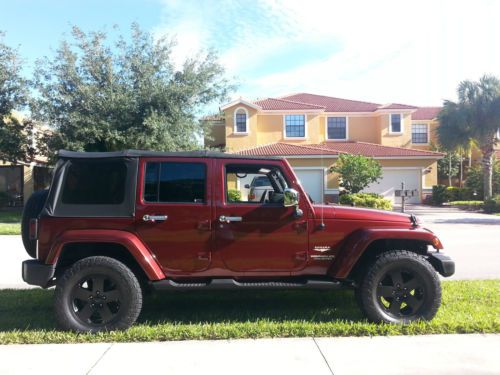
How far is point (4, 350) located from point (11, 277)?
13.2 ft

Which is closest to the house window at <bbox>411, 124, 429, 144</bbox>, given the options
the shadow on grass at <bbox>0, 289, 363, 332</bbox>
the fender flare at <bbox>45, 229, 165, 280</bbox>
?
the shadow on grass at <bbox>0, 289, 363, 332</bbox>

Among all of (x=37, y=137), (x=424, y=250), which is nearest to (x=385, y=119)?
(x=37, y=137)

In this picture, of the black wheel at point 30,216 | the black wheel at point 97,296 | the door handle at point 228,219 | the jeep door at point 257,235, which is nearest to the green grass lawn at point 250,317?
the black wheel at point 97,296

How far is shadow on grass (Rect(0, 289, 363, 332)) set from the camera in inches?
213

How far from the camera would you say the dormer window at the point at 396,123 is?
32875mm

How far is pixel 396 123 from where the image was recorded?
33.0 meters

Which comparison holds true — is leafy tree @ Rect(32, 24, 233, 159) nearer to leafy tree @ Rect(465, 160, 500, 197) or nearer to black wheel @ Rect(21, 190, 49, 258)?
black wheel @ Rect(21, 190, 49, 258)

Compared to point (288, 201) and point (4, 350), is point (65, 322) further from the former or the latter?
point (288, 201)

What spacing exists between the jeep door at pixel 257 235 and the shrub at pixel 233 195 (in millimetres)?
86

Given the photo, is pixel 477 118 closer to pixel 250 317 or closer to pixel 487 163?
pixel 487 163

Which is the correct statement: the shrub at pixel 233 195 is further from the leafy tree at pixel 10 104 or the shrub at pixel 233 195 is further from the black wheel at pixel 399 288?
the leafy tree at pixel 10 104

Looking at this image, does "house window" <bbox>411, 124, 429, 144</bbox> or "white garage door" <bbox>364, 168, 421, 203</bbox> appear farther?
"house window" <bbox>411, 124, 429, 144</bbox>

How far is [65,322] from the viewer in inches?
192

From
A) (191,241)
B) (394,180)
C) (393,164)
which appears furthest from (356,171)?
(191,241)
